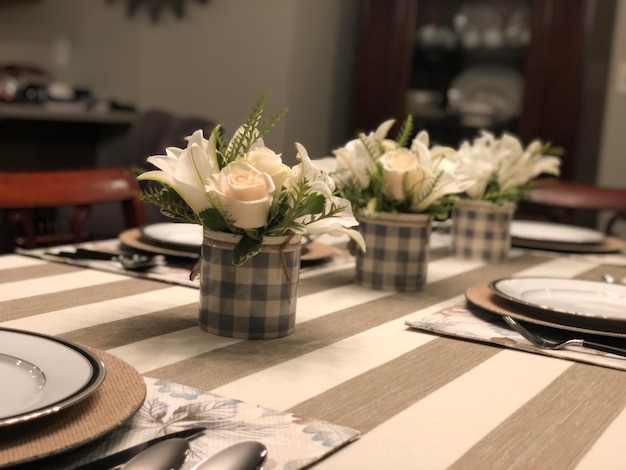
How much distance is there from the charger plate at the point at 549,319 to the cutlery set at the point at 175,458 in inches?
21.1

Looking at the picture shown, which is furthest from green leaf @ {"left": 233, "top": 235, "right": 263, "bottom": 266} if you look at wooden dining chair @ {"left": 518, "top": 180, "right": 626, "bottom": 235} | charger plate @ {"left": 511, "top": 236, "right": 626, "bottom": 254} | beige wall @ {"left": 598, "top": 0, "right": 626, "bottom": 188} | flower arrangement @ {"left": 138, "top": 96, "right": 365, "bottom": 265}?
beige wall @ {"left": 598, "top": 0, "right": 626, "bottom": 188}

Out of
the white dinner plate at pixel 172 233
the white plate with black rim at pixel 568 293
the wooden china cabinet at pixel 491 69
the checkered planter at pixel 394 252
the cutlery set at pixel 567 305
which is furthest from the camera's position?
the wooden china cabinet at pixel 491 69

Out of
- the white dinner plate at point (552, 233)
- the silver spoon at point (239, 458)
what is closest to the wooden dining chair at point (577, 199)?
the white dinner plate at point (552, 233)

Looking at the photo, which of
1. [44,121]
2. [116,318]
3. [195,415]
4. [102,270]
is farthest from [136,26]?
[195,415]

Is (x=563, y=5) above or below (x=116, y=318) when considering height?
above

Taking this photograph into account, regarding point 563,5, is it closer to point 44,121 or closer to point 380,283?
point 44,121

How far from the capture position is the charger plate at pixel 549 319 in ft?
3.24

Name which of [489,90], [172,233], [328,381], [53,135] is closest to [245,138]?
[328,381]

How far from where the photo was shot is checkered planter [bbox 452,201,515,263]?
1.53m

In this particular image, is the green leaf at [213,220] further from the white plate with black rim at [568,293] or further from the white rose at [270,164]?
the white plate with black rim at [568,293]

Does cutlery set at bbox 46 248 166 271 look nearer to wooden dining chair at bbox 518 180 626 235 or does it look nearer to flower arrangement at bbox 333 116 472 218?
flower arrangement at bbox 333 116 472 218

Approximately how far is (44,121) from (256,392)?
3.35 meters

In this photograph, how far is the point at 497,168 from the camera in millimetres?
1517

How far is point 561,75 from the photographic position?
136 inches
